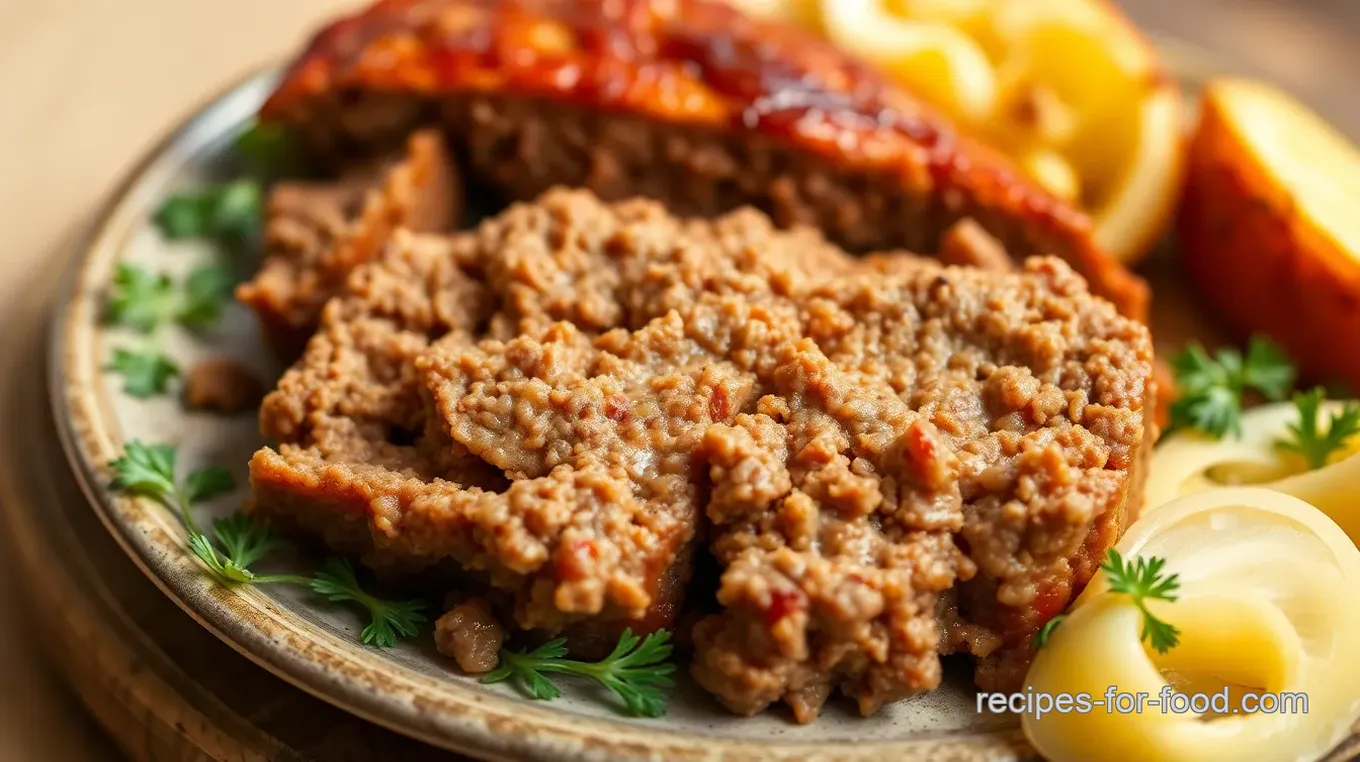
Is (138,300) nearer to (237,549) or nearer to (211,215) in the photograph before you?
(211,215)

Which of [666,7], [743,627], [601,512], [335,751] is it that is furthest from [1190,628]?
[666,7]

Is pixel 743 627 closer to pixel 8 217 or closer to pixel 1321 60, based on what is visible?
pixel 8 217

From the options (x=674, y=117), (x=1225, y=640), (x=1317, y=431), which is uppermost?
(x=674, y=117)

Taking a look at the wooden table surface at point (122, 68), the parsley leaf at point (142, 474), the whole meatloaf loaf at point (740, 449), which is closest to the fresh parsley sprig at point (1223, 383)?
the whole meatloaf loaf at point (740, 449)

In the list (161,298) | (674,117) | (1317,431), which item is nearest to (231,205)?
(161,298)

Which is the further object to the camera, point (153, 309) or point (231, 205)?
point (231, 205)

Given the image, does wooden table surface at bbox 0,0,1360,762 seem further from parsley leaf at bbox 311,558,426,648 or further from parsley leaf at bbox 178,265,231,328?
parsley leaf at bbox 311,558,426,648
